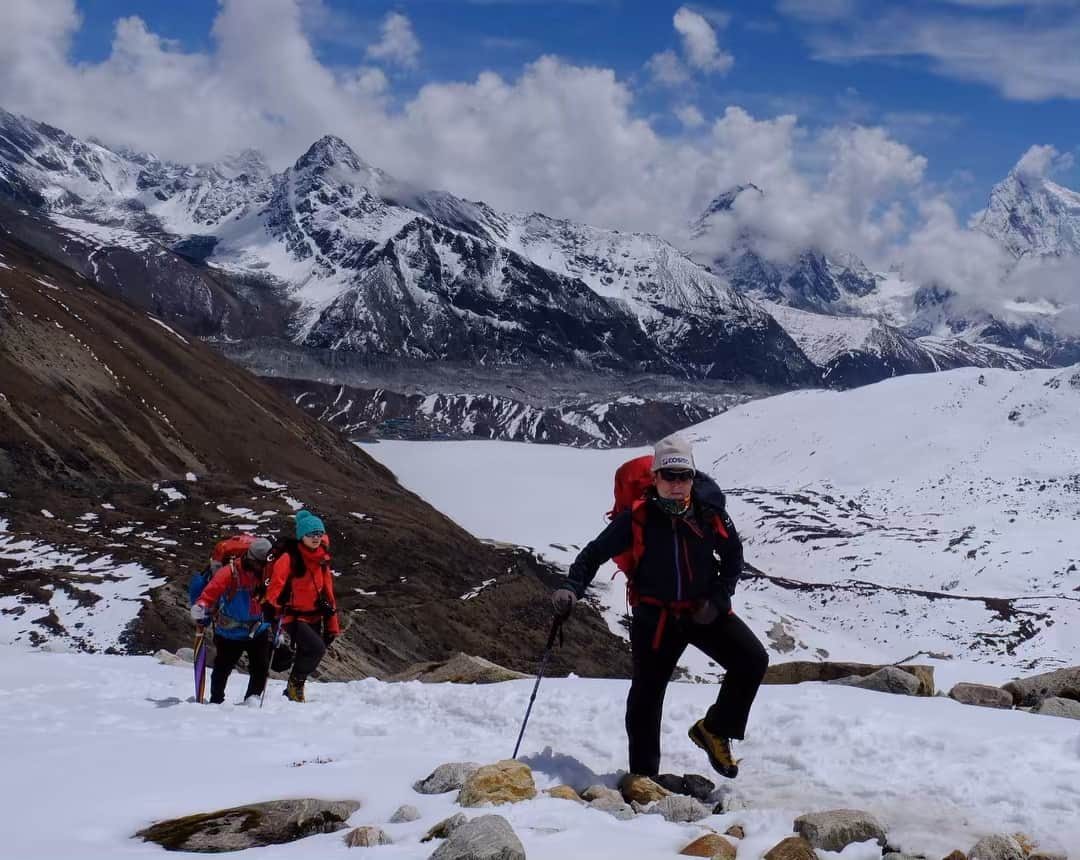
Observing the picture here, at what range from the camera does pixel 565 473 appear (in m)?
179

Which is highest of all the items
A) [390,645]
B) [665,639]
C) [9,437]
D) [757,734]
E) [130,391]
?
[130,391]

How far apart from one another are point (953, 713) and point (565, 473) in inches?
6669

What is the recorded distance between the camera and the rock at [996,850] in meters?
6.10

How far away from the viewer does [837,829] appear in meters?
6.45

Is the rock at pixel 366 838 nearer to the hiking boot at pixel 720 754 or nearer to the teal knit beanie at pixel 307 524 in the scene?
the hiking boot at pixel 720 754

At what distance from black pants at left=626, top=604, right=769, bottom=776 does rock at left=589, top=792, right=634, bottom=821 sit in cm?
94

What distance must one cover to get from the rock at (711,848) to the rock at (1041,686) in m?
7.71

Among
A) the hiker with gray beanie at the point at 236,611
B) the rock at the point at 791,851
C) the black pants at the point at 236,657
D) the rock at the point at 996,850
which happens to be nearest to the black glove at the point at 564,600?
the rock at the point at 791,851

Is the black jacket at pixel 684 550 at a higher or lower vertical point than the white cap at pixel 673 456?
lower

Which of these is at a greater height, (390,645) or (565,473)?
(565,473)

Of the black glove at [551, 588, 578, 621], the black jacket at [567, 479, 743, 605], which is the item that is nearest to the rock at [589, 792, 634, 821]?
the black glove at [551, 588, 578, 621]

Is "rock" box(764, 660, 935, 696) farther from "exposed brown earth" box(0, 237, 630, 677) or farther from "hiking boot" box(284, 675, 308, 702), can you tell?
"exposed brown earth" box(0, 237, 630, 677)

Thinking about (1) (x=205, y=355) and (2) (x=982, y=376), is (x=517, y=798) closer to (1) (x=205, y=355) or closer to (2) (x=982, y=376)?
(1) (x=205, y=355)

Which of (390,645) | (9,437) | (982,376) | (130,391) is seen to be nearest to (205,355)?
(130,391)
